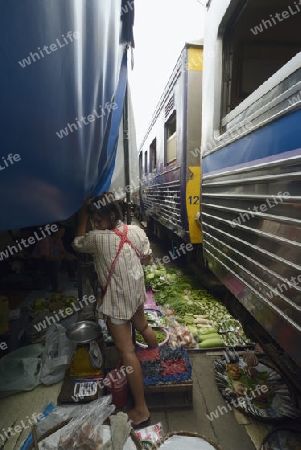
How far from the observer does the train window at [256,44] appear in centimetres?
262

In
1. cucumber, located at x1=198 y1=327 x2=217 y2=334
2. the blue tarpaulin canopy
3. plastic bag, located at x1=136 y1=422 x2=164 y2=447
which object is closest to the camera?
the blue tarpaulin canopy

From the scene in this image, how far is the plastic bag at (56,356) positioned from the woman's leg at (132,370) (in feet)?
3.14

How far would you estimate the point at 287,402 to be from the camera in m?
2.31

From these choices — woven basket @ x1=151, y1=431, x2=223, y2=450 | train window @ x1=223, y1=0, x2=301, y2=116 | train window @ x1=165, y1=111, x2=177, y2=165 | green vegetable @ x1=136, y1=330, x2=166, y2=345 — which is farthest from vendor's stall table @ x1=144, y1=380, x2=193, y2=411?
train window @ x1=165, y1=111, x2=177, y2=165

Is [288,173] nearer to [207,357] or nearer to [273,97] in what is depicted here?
[273,97]

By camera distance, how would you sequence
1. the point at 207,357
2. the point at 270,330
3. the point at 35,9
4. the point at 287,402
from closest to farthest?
the point at 35,9 → the point at 270,330 → the point at 287,402 → the point at 207,357

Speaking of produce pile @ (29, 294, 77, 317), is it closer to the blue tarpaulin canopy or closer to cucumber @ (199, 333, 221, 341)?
cucumber @ (199, 333, 221, 341)

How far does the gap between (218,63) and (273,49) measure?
1369 mm

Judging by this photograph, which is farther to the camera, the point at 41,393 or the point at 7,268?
the point at 7,268

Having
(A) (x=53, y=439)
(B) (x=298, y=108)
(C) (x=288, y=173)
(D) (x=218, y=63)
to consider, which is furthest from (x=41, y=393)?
(D) (x=218, y=63)

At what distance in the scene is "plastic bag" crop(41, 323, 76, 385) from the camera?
8.91ft

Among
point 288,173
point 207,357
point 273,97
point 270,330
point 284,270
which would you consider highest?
point 273,97

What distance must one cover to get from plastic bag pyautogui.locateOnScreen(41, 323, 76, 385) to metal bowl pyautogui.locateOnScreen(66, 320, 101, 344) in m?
0.49

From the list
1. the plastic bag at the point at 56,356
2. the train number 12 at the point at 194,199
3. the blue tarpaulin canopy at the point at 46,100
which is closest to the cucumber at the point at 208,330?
the plastic bag at the point at 56,356
